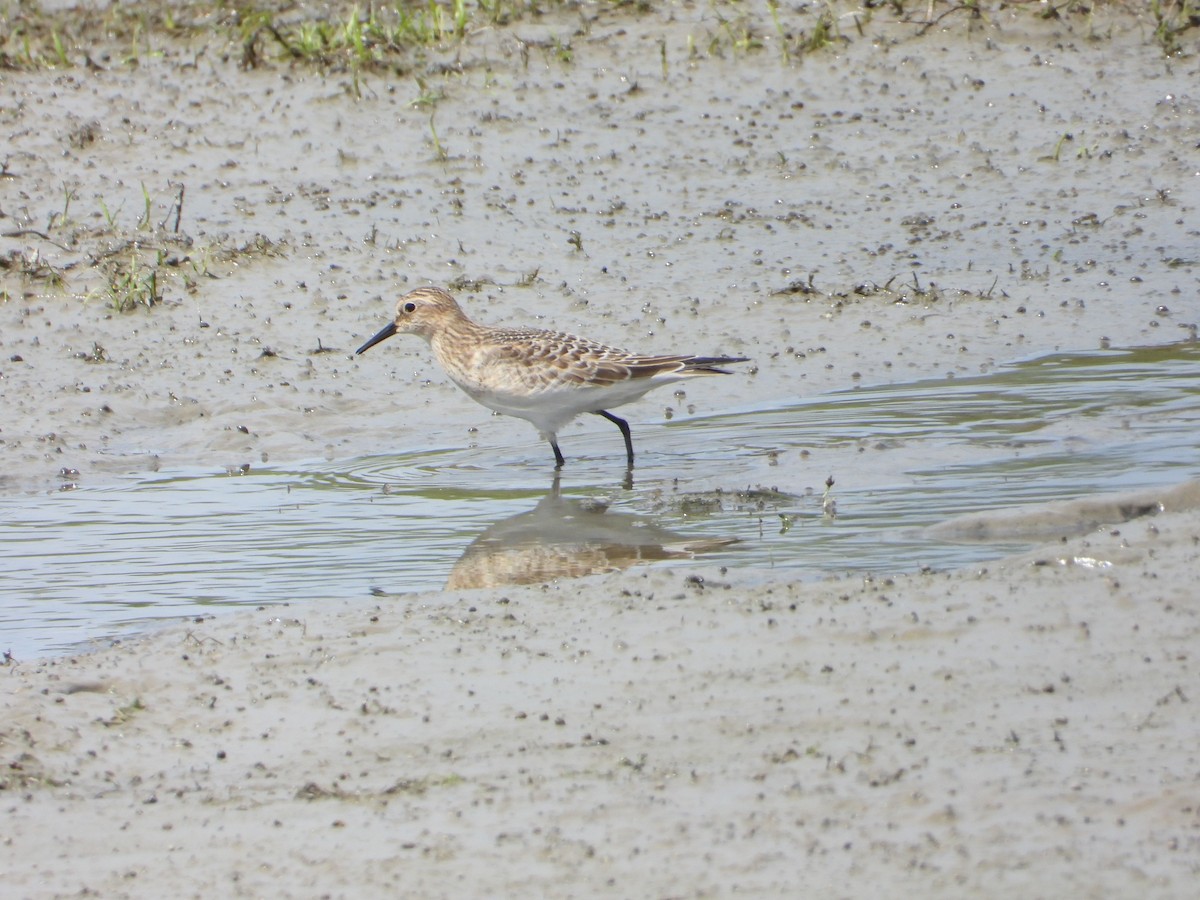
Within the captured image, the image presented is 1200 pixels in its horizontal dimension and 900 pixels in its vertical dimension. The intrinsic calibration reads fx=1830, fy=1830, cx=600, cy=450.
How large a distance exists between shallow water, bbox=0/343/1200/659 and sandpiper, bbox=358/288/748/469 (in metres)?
0.28

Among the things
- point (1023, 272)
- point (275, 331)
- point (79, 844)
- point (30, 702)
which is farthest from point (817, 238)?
point (79, 844)

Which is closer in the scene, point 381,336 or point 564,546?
point 564,546

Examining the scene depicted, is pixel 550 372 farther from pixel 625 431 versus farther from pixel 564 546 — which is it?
pixel 564 546

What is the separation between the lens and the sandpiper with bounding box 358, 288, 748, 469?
331 inches

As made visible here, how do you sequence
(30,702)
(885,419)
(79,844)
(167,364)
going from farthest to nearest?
1. (167,364)
2. (885,419)
3. (30,702)
4. (79,844)

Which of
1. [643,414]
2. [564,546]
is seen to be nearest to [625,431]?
[643,414]

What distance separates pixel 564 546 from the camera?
7.09m

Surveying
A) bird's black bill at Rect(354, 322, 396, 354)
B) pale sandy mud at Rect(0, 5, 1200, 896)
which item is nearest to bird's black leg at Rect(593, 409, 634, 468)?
pale sandy mud at Rect(0, 5, 1200, 896)

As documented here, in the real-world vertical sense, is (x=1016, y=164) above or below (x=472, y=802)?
above

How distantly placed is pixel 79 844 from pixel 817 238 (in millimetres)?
7373

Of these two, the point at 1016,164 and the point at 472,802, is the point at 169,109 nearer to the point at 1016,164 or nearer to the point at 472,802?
the point at 1016,164

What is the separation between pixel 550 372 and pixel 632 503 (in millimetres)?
1013

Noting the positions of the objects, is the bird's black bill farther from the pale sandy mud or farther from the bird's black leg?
the bird's black leg

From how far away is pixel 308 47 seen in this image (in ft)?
41.0
